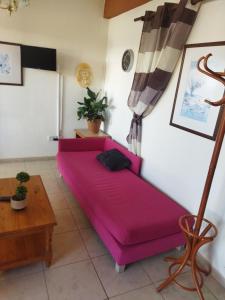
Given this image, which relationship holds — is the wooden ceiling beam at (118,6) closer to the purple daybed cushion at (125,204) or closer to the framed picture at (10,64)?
the framed picture at (10,64)

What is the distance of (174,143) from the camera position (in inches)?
91.7

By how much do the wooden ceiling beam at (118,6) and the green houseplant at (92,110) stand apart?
119 cm

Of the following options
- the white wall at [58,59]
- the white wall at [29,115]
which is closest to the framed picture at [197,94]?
the white wall at [58,59]

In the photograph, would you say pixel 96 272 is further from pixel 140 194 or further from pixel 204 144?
pixel 204 144

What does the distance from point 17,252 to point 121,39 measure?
3062 mm

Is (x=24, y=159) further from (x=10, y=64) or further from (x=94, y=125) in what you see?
(x=10, y=64)

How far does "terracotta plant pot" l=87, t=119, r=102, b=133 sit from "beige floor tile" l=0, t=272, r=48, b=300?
2407mm

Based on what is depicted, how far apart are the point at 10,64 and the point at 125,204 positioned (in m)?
2.65

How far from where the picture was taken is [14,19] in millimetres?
3178

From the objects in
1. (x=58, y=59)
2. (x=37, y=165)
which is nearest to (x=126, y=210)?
(x=37, y=165)

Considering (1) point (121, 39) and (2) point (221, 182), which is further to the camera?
(1) point (121, 39)

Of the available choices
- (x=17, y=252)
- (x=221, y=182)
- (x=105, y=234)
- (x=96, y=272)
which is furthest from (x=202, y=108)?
(x=17, y=252)

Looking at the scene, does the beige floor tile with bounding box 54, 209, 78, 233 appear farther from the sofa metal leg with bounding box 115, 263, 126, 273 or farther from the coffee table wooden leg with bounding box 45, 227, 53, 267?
the sofa metal leg with bounding box 115, 263, 126, 273

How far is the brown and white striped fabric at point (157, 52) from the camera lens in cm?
208
